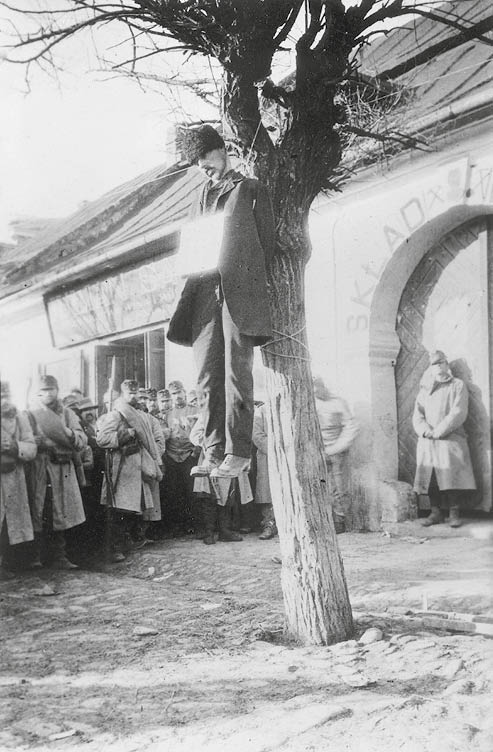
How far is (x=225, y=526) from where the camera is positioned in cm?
716

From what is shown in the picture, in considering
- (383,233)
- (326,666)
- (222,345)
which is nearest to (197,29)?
(222,345)

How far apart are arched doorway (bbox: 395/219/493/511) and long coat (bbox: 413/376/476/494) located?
0.51 feet

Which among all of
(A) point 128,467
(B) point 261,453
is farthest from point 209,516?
(A) point 128,467

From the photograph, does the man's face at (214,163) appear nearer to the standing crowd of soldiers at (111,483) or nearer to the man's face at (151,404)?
the standing crowd of soldiers at (111,483)

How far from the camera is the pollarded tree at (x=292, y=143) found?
11.4 feet

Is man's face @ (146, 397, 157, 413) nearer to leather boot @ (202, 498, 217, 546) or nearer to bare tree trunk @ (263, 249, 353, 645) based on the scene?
leather boot @ (202, 498, 217, 546)

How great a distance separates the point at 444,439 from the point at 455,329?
3.36 feet

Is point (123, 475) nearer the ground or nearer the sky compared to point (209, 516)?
nearer the sky

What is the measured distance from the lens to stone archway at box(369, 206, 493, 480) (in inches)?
262

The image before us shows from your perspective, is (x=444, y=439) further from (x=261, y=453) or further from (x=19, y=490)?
(x=19, y=490)

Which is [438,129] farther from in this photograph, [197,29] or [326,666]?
[326,666]

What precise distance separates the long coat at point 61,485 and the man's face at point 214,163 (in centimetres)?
371

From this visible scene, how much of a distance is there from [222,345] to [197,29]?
1.53m

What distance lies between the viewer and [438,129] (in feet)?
19.7
